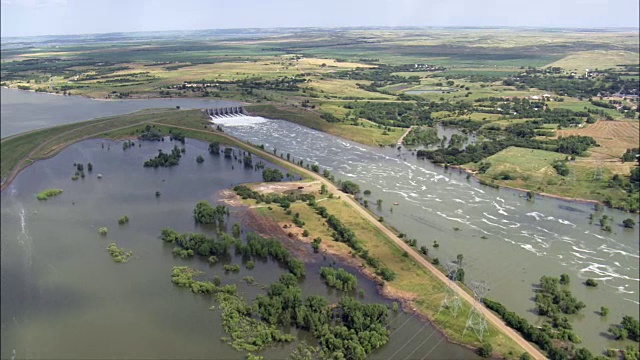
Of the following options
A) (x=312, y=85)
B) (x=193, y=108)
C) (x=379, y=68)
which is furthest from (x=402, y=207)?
(x=379, y=68)

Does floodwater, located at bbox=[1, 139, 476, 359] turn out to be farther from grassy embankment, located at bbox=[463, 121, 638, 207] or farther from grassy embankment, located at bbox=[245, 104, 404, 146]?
grassy embankment, located at bbox=[463, 121, 638, 207]

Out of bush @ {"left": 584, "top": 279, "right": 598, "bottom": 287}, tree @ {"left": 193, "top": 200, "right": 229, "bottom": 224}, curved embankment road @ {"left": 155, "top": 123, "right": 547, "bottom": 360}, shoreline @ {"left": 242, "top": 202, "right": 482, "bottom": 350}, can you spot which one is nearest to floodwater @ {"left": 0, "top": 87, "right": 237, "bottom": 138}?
tree @ {"left": 193, "top": 200, "right": 229, "bottom": 224}

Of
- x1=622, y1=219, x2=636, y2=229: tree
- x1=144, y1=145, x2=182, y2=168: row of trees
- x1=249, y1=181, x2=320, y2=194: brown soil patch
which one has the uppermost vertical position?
x1=144, y1=145, x2=182, y2=168: row of trees

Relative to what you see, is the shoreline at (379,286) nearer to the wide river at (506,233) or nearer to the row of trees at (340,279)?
the row of trees at (340,279)

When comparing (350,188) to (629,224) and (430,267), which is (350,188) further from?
(629,224)

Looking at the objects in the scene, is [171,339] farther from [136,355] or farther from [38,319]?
[38,319]

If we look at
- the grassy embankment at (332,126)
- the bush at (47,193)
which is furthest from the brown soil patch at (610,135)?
the bush at (47,193)
